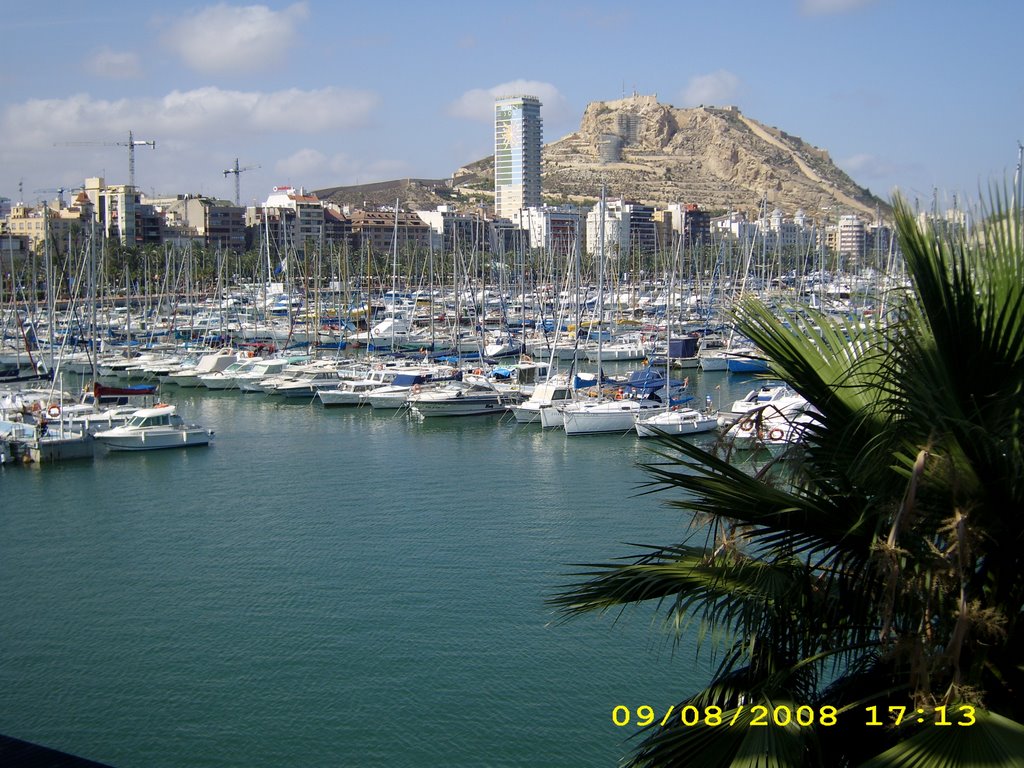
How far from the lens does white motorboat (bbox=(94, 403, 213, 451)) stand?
28812 millimetres

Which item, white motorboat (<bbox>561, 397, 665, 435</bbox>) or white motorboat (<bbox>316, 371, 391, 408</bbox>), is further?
white motorboat (<bbox>316, 371, 391, 408</bbox>)

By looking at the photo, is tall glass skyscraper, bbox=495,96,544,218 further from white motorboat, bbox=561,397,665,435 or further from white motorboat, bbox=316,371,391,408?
white motorboat, bbox=561,397,665,435

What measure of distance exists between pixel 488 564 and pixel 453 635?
136 inches

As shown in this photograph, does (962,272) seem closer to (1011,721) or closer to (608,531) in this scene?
(1011,721)

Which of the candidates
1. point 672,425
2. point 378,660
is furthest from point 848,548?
point 672,425

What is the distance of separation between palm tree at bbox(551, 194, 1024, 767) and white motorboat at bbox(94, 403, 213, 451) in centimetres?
2686

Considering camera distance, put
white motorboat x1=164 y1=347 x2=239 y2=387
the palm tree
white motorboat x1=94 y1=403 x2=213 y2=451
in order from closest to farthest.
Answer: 1. the palm tree
2. white motorboat x1=94 y1=403 x2=213 y2=451
3. white motorboat x1=164 y1=347 x2=239 y2=387

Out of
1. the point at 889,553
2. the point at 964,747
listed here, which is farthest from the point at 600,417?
the point at 964,747

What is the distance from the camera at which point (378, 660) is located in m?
13.6

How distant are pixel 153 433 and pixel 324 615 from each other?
15.2 meters

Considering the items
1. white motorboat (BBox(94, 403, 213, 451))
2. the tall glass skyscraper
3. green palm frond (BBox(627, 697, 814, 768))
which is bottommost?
white motorboat (BBox(94, 403, 213, 451))

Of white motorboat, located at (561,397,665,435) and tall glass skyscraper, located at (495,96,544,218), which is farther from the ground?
tall glass skyscraper, located at (495,96,544,218)
